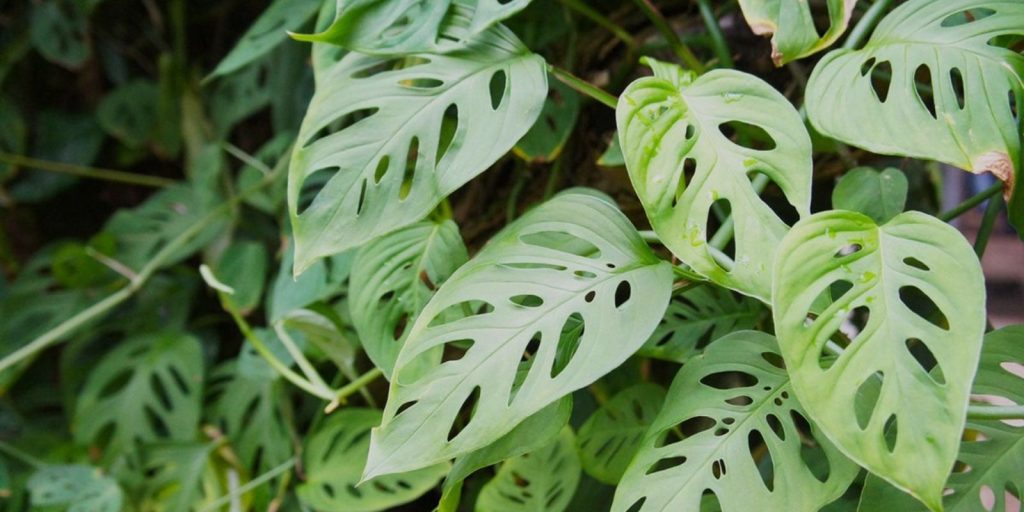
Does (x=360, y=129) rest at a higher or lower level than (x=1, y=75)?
higher

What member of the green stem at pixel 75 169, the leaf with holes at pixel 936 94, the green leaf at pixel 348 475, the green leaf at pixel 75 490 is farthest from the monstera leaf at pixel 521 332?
the green stem at pixel 75 169

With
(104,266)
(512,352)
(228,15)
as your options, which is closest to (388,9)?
(512,352)

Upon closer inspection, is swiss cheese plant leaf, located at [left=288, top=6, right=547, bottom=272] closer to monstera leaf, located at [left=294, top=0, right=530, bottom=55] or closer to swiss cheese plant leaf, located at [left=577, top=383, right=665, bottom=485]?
monstera leaf, located at [left=294, top=0, right=530, bottom=55]

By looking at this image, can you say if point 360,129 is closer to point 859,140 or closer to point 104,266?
point 859,140

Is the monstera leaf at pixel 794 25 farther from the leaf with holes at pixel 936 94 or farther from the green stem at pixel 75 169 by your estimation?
the green stem at pixel 75 169

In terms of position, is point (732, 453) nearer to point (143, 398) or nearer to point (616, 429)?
point (616, 429)

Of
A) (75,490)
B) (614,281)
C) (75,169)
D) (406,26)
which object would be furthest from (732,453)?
(75,169)
